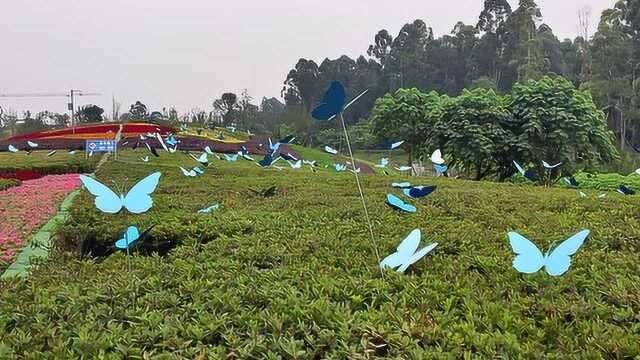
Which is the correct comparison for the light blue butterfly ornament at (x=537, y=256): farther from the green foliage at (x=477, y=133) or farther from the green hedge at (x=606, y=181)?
the green hedge at (x=606, y=181)

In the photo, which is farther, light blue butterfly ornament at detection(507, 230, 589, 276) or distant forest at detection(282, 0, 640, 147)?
distant forest at detection(282, 0, 640, 147)

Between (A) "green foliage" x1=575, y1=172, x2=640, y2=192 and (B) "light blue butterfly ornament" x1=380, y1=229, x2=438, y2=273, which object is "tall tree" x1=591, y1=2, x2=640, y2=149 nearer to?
(A) "green foliage" x1=575, y1=172, x2=640, y2=192

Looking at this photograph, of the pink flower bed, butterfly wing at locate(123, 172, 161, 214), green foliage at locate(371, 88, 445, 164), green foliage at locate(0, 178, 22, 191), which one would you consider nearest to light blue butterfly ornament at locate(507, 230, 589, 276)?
butterfly wing at locate(123, 172, 161, 214)

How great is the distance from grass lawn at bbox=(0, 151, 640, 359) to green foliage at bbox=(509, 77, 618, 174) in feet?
27.7

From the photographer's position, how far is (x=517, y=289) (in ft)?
6.25

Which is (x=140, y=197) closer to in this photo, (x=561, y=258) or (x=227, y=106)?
(x=561, y=258)

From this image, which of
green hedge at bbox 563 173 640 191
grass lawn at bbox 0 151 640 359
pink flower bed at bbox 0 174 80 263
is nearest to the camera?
grass lawn at bbox 0 151 640 359

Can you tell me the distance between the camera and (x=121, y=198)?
2.02m

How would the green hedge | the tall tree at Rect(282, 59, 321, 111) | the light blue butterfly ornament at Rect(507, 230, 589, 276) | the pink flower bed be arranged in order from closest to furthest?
the light blue butterfly ornament at Rect(507, 230, 589, 276)
the pink flower bed
the green hedge
the tall tree at Rect(282, 59, 321, 111)

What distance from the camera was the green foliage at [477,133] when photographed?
1132cm

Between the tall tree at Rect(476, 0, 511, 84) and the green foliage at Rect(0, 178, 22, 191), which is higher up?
the tall tree at Rect(476, 0, 511, 84)

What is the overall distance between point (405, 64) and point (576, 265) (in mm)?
41396

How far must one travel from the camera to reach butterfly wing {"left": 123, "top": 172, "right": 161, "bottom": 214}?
200cm

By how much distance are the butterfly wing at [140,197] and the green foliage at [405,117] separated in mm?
12158
